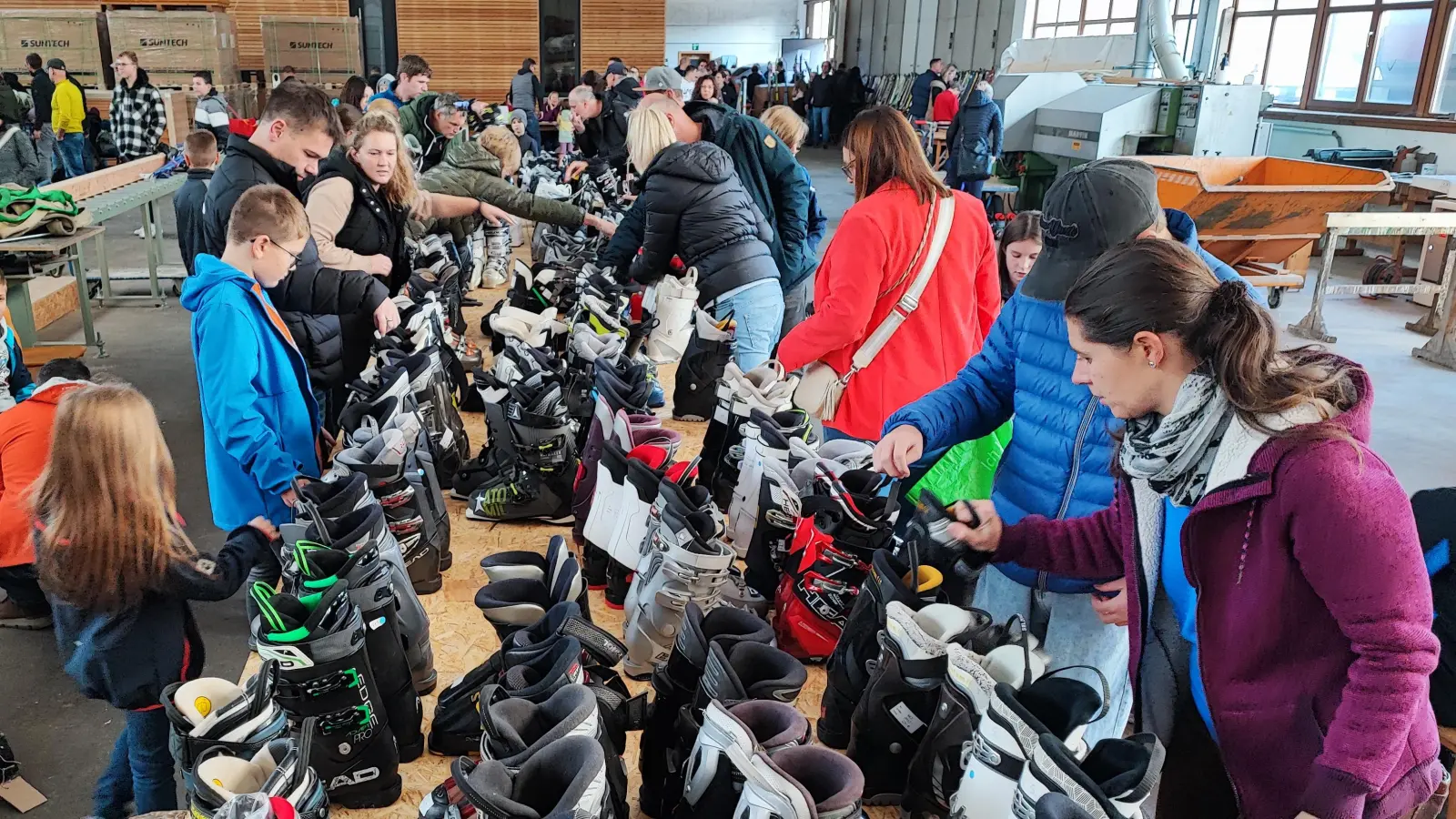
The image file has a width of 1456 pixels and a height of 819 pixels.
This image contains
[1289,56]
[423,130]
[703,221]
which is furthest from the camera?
[1289,56]

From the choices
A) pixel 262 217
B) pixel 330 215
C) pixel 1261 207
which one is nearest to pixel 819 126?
pixel 1261 207

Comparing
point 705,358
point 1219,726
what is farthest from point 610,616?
point 705,358

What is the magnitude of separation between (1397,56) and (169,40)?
16.9 m

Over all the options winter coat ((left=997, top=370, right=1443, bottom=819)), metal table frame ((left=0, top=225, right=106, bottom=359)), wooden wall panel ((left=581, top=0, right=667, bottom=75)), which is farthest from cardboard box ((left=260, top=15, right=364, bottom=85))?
winter coat ((left=997, top=370, right=1443, bottom=819))

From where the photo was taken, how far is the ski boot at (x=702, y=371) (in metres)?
3.32

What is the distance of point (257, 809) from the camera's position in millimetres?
1151

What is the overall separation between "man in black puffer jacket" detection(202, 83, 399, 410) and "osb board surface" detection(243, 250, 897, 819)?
0.92 metres

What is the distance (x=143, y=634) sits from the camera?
215 centimetres

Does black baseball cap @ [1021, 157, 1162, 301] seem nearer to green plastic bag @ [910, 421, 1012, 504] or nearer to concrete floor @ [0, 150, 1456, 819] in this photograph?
green plastic bag @ [910, 421, 1012, 504]

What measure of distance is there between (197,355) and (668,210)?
1871mm

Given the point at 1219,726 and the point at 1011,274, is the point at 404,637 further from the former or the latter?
the point at 1011,274

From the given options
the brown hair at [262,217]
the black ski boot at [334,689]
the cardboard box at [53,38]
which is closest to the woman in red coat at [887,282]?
the brown hair at [262,217]

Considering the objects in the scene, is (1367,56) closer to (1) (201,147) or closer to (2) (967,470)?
(1) (201,147)

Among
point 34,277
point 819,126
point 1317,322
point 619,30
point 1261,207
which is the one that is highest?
point 619,30
